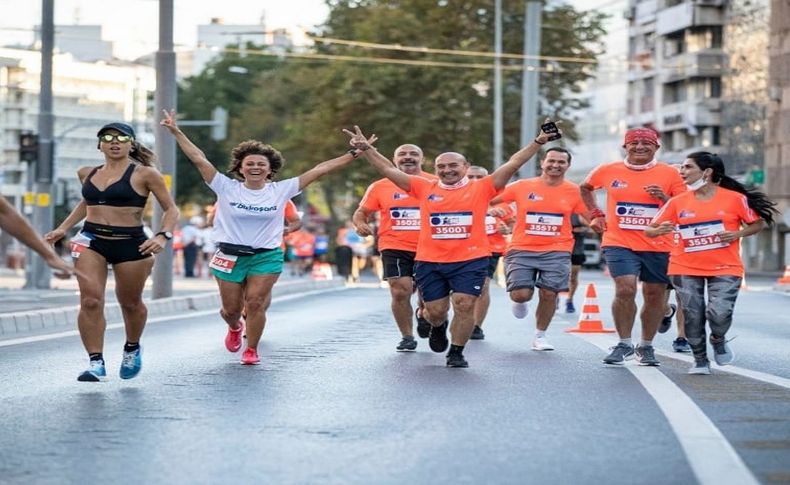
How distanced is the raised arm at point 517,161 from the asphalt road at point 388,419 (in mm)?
1376

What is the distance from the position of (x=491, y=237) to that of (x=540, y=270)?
2736 mm

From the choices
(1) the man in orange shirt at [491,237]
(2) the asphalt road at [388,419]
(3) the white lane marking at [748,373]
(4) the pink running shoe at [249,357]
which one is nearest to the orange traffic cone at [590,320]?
(1) the man in orange shirt at [491,237]

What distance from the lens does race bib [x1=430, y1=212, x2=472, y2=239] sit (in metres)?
15.0

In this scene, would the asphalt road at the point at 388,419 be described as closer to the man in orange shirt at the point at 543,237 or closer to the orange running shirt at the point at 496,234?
the man in orange shirt at the point at 543,237

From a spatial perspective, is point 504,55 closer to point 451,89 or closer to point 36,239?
point 451,89

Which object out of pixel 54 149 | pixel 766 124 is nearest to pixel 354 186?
pixel 766 124

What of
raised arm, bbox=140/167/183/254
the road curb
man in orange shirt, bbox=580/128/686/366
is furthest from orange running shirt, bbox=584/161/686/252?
the road curb

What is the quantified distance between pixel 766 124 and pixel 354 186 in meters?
23.6

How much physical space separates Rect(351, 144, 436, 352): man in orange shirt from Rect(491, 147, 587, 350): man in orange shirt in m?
0.97

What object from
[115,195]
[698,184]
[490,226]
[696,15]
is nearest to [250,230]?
[115,195]

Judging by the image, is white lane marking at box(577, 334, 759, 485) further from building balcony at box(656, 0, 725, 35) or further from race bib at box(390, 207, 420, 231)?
building balcony at box(656, 0, 725, 35)

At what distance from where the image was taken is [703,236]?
14.4m

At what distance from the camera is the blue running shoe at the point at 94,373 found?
13.0 m

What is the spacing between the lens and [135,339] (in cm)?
1331
